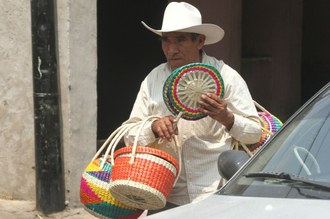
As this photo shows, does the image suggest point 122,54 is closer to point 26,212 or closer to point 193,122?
point 26,212

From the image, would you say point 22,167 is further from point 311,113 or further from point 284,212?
point 284,212

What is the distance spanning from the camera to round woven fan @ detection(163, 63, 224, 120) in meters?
3.95

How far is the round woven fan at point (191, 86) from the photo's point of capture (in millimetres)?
3951

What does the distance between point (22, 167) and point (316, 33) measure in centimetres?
753

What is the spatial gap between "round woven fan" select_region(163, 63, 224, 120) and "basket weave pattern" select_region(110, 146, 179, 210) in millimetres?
262

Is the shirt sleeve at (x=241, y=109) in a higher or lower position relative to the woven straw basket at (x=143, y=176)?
higher

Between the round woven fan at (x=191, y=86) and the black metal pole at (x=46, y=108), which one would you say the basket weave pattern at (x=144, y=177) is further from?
the black metal pole at (x=46, y=108)

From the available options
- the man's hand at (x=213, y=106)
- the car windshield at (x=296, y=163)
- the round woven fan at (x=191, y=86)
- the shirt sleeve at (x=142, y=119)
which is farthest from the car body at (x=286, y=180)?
the shirt sleeve at (x=142, y=119)

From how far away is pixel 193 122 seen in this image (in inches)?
166

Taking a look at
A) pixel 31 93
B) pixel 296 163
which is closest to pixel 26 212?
pixel 31 93

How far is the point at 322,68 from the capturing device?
42.1ft

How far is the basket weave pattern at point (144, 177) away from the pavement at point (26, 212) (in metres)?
2.61

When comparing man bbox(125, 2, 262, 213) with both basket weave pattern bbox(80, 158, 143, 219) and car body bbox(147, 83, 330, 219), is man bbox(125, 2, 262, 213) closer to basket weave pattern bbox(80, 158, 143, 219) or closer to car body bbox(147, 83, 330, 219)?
basket weave pattern bbox(80, 158, 143, 219)

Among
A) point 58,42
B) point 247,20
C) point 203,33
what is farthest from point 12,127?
point 247,20
